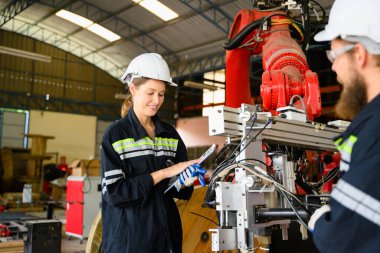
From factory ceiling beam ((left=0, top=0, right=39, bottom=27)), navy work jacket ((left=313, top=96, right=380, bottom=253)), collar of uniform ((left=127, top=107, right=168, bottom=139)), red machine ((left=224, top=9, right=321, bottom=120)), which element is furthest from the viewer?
factory ceiling beam ((left=0, top=0, right=39, bottom=27))

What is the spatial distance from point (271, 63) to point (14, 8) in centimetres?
1360

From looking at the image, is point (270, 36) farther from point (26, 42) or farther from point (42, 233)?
point (26, 42)

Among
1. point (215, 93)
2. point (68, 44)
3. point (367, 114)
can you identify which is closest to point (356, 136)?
point (367, 114)

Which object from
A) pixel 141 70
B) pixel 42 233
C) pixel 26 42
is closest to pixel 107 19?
pixel 26 42

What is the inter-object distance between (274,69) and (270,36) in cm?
30

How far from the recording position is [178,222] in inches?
73.6

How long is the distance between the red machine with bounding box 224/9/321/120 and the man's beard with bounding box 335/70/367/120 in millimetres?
1159

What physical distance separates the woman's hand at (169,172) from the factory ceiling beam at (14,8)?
13.1m

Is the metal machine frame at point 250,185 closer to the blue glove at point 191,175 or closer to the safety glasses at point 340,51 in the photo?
the blue glove at point 191,175

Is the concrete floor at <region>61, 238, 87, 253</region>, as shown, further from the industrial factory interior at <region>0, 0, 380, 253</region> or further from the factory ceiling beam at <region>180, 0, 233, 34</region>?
the factory ceiling beam at <region>180, 0, 233, 34</region>

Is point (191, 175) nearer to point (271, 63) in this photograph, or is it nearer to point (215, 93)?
point (271, 63)

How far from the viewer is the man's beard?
3.64ft

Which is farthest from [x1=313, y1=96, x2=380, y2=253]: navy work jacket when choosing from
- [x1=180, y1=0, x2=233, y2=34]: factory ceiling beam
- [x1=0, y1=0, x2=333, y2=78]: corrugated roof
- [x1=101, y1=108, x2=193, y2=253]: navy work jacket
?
[x1=180, y1=0, x2=233, y2=34]: factory ceiling beam

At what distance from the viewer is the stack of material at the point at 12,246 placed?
3338mm
